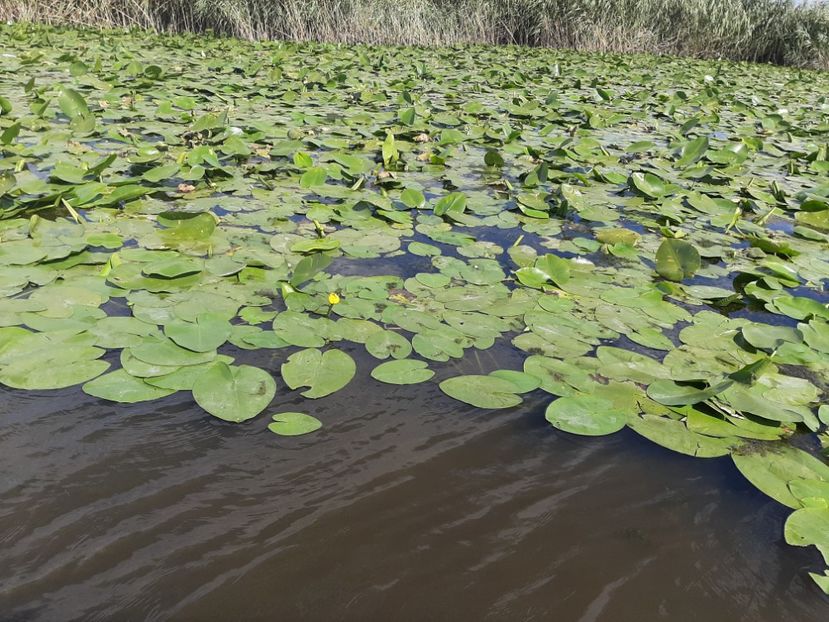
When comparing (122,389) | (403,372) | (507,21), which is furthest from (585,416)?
(507,21)

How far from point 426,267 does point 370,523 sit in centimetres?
131

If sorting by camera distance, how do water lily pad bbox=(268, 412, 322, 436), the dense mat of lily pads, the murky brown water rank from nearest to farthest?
the murky brown water < water lily pad bbox=(268, 412, 322, 436) < the dense mat of lily pads

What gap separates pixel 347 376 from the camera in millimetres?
1510

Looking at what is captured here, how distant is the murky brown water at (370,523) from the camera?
38.3 inches

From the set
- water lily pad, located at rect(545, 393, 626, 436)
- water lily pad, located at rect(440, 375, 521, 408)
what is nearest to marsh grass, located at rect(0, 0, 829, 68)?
water lily pad, located at rect(440, 375, 521, 408)

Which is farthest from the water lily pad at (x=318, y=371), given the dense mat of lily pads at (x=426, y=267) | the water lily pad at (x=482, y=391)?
the water lily pad at (x=482, y=391)

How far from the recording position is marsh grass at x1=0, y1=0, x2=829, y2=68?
10.1 meters

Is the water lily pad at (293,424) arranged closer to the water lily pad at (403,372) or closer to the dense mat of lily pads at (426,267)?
the dense mat of lily pads at (426,267)

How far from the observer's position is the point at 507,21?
12.4m

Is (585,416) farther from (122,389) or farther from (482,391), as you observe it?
(122,389)

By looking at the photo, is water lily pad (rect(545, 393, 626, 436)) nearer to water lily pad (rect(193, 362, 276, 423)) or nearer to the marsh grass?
water lily pad (rect(193, 362, 276, 423))

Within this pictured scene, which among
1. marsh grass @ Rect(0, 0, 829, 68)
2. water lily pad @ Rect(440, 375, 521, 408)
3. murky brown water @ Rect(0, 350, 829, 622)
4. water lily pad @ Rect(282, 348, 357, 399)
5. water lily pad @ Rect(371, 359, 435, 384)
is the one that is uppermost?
marsh grass @ Rect(0, 0, 829, 68)

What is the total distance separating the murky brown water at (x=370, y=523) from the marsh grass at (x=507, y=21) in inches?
409

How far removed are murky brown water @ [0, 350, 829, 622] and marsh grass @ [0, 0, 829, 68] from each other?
10391 millimetres
